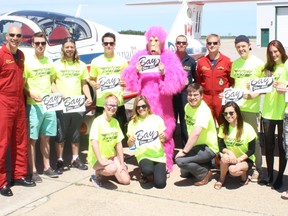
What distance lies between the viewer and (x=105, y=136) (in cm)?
479

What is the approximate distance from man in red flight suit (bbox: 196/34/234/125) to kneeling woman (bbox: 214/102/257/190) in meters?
0.42

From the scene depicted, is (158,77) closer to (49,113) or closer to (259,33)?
(49,113)

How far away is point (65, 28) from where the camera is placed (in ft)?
22.4

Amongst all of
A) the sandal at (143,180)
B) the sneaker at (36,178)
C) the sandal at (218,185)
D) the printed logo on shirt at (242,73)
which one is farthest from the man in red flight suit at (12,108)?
the printed logo on shirt at (242,73)

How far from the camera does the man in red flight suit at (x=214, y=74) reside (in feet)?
16.5

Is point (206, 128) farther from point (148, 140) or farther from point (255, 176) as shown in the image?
point (255, 176)

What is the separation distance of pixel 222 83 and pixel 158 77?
78cm

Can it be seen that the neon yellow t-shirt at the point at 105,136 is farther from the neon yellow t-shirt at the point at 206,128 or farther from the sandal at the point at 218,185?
the sandal at the point at 218,185

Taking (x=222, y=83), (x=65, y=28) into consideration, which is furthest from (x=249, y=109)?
(x=65, y=28)

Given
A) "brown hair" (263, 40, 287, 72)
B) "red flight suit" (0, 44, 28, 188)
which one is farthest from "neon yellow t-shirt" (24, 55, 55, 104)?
"brown hair" (263, 40, 287, 72)

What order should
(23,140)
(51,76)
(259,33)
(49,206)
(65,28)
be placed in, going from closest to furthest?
(49,206) < (23,140) < (51,76) < (65,28) < (259,33)

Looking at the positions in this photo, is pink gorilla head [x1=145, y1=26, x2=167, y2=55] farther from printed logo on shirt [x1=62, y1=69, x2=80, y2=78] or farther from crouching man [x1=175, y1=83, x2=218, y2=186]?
printed logo on shirt [x1=62, y1=69, x2=80, y2=78]

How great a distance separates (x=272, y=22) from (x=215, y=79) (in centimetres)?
4371

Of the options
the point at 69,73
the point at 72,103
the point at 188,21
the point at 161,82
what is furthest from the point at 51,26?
the point at 188,21
